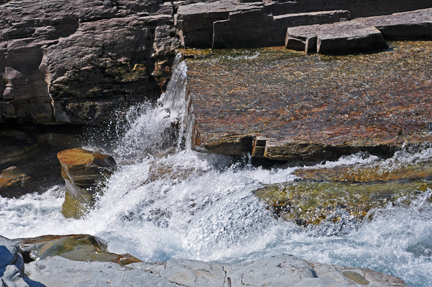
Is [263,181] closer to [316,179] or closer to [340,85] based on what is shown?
[316,179]

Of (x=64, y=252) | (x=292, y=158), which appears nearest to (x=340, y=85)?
(x=292, y=158)

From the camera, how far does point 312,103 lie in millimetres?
3914

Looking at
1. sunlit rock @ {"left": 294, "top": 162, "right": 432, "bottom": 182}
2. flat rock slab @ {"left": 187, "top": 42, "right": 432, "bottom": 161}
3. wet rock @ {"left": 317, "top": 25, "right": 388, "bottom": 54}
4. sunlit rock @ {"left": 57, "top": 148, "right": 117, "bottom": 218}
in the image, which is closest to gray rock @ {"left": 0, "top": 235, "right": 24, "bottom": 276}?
flat rock slab @ {"left": 187, "top": 42, "right": 432, "bottom": 161}

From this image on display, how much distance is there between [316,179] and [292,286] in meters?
1.42

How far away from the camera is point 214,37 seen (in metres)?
5.27

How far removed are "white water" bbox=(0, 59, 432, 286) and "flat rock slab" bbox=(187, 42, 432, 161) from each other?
0.21m

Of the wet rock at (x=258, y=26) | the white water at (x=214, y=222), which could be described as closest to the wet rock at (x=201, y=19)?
the wet rock at (x=258, y=26)

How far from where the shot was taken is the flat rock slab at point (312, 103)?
11.2ft

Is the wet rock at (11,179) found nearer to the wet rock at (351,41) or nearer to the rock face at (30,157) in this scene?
the rock face at (30,157)

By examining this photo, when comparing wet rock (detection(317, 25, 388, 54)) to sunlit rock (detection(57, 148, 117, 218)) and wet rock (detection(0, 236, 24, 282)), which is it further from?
wet rock (detection(0, 236, 24, 282))

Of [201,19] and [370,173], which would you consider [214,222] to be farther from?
[201,19]

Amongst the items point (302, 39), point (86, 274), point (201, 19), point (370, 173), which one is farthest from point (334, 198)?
point (201, 19)

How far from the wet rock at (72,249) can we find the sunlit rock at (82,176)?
3.68 feet

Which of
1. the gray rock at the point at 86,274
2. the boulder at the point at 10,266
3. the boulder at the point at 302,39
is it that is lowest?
the gray rock at the point at 86,274
